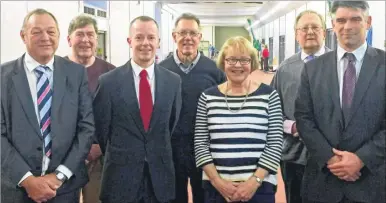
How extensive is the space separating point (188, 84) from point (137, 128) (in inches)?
24.2

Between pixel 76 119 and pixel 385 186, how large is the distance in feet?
5.92

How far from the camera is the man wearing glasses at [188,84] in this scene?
294 centimetres

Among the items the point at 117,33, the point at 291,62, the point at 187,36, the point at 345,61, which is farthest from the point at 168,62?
the point at 117,33

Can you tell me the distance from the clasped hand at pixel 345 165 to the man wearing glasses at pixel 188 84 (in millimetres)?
966

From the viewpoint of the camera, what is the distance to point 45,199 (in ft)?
7.69

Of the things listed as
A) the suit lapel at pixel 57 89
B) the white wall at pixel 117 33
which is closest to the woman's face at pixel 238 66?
the suit lapel at pixel 57 89

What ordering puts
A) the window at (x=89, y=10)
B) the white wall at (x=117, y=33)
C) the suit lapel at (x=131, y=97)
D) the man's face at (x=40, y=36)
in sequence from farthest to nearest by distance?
the white wall at (x=117, y=33) → the window at (x=89, y=10) → the suit lapel at (x=131, y=97) → the man's face at (x=40, y=36)

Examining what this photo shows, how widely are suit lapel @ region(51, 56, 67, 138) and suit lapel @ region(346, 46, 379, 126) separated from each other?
1620 mm

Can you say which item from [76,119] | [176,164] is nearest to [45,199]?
[76,119]

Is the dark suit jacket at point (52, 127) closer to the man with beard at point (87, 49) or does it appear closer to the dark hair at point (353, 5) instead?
the man with beard at point (87, 49)

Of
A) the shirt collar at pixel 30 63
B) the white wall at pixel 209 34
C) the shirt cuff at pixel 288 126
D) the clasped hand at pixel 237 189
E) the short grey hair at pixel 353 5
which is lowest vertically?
the clasped hand at pixel 237 189

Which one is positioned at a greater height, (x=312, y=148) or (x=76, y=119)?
(x=76, y=119)

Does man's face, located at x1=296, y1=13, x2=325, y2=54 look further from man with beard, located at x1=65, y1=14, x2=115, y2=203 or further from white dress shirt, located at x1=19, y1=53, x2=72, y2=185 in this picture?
white dress shirt, located at x1=19, y1=53, x2=72, y2=185

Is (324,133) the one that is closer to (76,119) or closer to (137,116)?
(137,116)
